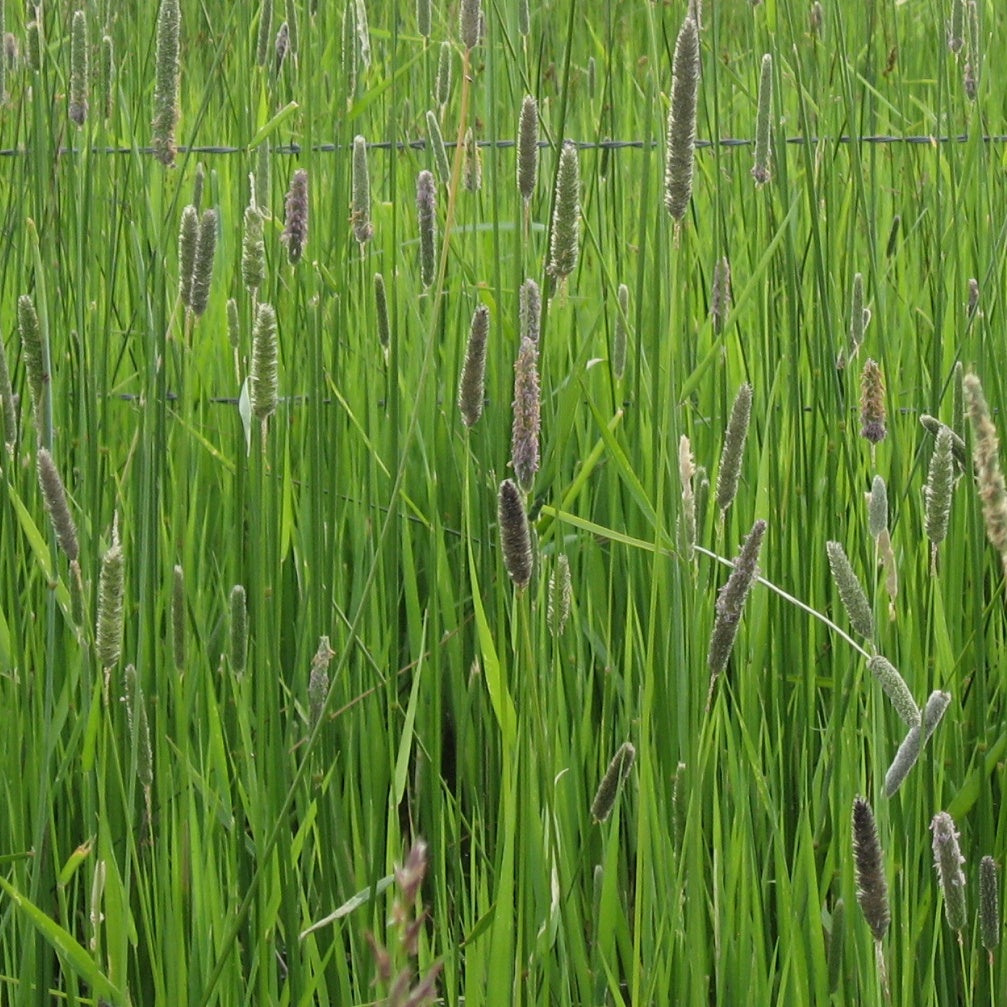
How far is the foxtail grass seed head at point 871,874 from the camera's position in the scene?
590 millimetres

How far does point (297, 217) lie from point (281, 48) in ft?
2.08

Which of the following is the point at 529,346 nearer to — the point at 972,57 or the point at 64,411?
the point at 64,411

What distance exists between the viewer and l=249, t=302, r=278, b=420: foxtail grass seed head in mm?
689

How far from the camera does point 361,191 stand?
1.12 meters

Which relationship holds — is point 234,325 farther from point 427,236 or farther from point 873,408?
point 873,408

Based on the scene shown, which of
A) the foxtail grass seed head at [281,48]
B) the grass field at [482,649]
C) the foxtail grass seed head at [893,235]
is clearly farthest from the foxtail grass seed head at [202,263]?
the foxtail grass seed head at [893,235]

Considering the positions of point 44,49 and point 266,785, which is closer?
point 266,785

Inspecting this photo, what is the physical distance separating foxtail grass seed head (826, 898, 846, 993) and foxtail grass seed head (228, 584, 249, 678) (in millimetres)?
385

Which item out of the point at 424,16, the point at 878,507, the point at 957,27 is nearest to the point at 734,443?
the point at 878,507

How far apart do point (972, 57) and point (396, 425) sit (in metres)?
1.00

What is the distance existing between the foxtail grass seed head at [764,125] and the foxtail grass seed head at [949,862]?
0.70m

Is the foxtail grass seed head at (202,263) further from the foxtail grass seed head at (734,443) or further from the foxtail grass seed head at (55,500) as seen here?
the foxtail grass seed head at (734,443)

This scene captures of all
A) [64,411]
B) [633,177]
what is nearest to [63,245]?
[64,411]

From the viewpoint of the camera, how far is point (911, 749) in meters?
0.63
